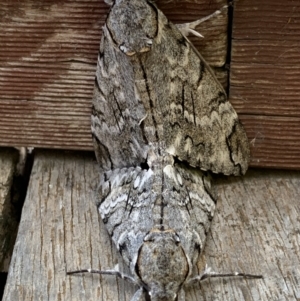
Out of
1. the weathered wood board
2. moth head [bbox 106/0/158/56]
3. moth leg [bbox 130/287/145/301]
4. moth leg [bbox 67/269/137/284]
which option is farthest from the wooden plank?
moth leg [bbox 130/287/145/301]

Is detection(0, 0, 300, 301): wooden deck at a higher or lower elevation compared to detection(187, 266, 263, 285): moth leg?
higher

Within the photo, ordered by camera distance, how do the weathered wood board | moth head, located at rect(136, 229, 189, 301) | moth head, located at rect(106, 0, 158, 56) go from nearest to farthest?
moth head, located at rect(136, 229, 189, 301) → moth head, located at rect(106, 0, 158, 56) → the weathered wood board

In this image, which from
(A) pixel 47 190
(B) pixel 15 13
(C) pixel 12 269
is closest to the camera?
(C) pixel 12 269

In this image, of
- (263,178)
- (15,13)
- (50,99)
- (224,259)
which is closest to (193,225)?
(224,259)

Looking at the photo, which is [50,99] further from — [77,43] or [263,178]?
[263,178]

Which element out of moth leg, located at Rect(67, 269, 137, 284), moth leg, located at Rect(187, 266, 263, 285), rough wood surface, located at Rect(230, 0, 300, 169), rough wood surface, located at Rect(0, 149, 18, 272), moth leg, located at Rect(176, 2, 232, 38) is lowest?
moth leg, located at Rect(187, 266, 263, 285)

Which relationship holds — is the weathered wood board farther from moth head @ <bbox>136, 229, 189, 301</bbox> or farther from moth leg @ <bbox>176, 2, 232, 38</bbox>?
moth head @ <bbox>136, 229, 189, 301</bbox>
